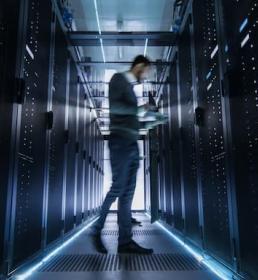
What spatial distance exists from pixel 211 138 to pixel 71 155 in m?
2.10

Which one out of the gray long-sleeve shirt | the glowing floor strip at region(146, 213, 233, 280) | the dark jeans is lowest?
the glowing floor strip at region(146, 213, 233, 280)

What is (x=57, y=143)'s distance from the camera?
9.95 feet

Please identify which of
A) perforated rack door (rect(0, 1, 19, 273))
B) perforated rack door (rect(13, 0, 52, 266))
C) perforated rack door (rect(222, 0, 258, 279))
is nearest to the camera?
perforated rack door (rect(222, 0, 258, 279))

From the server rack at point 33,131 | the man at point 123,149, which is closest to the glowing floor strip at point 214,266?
the man at point 123,149

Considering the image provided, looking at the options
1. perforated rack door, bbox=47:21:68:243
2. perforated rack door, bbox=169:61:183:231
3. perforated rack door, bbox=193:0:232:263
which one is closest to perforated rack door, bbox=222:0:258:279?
perforated rack door, bbox=193:0:232:263

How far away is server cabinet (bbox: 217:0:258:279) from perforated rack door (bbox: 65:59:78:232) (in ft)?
7.56

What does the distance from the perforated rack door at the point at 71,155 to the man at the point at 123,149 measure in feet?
3.54

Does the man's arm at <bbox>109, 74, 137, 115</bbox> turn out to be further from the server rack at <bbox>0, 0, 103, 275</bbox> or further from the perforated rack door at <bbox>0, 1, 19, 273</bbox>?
the perforated rack door at <bbox>0, 1, 19, 273</bbox>

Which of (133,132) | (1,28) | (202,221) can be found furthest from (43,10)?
(202,221)

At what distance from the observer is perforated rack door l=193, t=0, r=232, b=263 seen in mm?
1950

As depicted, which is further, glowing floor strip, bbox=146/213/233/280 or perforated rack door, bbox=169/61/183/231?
perforated rack door, bbox=169/61/183/231

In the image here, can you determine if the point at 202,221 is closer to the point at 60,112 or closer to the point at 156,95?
the point at 60,112

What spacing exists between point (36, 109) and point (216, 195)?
1.40 metres

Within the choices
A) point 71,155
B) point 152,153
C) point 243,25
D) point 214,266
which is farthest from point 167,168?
point 243,25
